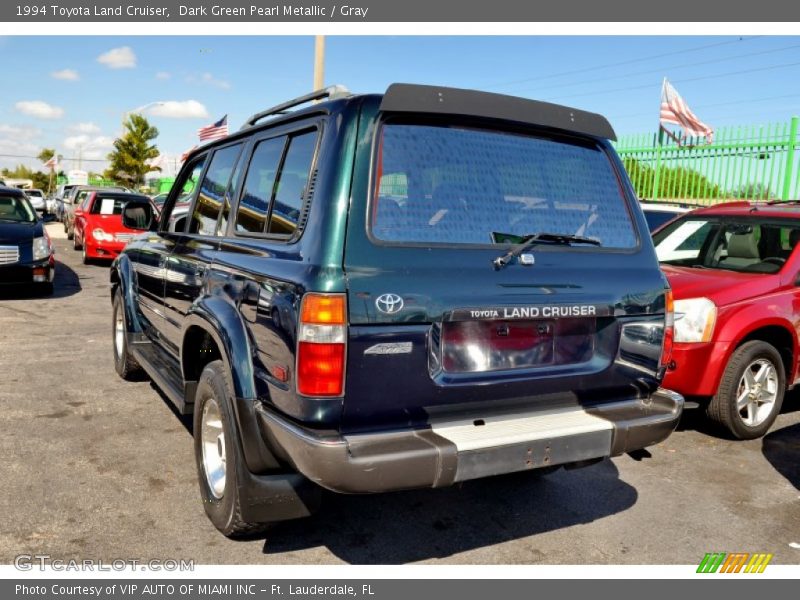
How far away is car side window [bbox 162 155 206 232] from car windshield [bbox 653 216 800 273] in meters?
4.07

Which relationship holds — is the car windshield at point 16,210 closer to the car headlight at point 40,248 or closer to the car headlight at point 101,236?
the car headlight at point 40,248

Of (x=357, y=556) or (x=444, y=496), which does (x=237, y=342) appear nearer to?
(x=357, y=556)

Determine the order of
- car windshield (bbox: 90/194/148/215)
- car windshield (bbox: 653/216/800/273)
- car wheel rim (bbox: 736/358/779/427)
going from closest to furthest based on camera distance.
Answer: car wheel rim (bbox: 736/358/779/427), car windshield (bbox: 653/216/800/273), car windshield (bbox: 90/194/148/215)

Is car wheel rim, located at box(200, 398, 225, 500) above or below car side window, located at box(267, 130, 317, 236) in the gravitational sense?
below

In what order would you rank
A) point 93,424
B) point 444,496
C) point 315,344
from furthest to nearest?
point 93,424 < point 444,496 < point 315,344

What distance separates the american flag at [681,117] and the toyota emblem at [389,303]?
41.1 feet

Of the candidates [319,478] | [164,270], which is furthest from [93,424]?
[319,478]

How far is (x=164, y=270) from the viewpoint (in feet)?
14.5

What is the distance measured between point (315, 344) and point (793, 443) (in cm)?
423

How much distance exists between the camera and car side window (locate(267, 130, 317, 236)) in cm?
296

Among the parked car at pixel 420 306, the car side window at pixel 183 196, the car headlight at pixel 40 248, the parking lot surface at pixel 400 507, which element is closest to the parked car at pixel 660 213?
the parking lot surface at pixel 400 507

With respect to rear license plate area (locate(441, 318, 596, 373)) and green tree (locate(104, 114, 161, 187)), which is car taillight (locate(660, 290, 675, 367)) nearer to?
rear license plate area (locate(441, 318, 596, 373))

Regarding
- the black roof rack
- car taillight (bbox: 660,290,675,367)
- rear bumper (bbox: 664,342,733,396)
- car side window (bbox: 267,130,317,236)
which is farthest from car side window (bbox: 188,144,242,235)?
rear bumper (bbox: 664,342,733,396)

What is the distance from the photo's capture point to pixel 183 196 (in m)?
4.82
